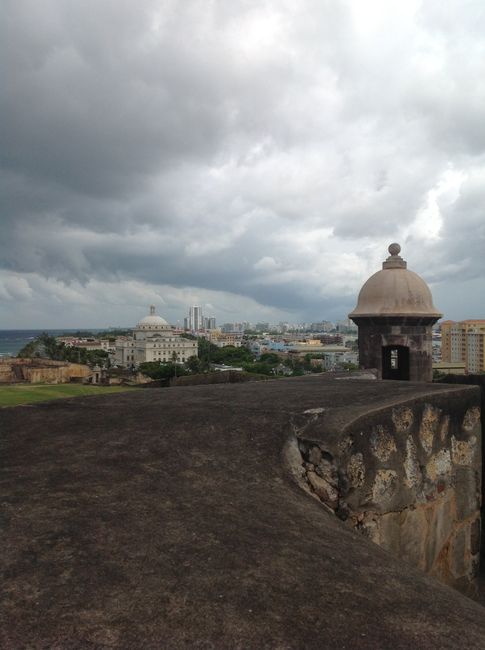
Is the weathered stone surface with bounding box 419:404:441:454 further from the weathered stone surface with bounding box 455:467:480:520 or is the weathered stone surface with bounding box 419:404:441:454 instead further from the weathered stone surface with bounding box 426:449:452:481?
the weathered stone surface with bounding box 455:467:480:520

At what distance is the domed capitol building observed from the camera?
87312mm

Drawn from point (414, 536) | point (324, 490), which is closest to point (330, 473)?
point (324, 490)

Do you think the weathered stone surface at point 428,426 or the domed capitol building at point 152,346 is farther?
the domed capitol building at point 152,346

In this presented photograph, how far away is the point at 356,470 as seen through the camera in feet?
10.7

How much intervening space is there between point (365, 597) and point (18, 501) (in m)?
1.60

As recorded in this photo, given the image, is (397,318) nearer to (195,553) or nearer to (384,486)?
(384,486)

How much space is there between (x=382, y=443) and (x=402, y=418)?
0.31m

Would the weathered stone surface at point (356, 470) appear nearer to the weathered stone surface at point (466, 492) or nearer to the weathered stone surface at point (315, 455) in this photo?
the weathered stone surface at point (315, 455)

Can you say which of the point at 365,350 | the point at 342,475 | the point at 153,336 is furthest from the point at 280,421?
the point at 153,336

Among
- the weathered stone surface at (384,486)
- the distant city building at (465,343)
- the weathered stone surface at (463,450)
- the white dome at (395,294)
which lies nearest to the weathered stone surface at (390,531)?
the weathered stone surface at (384,486)

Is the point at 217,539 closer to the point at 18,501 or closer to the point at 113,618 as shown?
the point at 113,618

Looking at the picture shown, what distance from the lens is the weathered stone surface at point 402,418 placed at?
3623 millimetres

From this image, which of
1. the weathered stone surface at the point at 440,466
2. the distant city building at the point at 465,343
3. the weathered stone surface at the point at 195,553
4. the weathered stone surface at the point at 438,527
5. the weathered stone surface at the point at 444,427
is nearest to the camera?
the weathered stone surface at the point at 195,553

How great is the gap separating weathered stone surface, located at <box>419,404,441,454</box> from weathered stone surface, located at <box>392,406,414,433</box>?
0.18 meters
